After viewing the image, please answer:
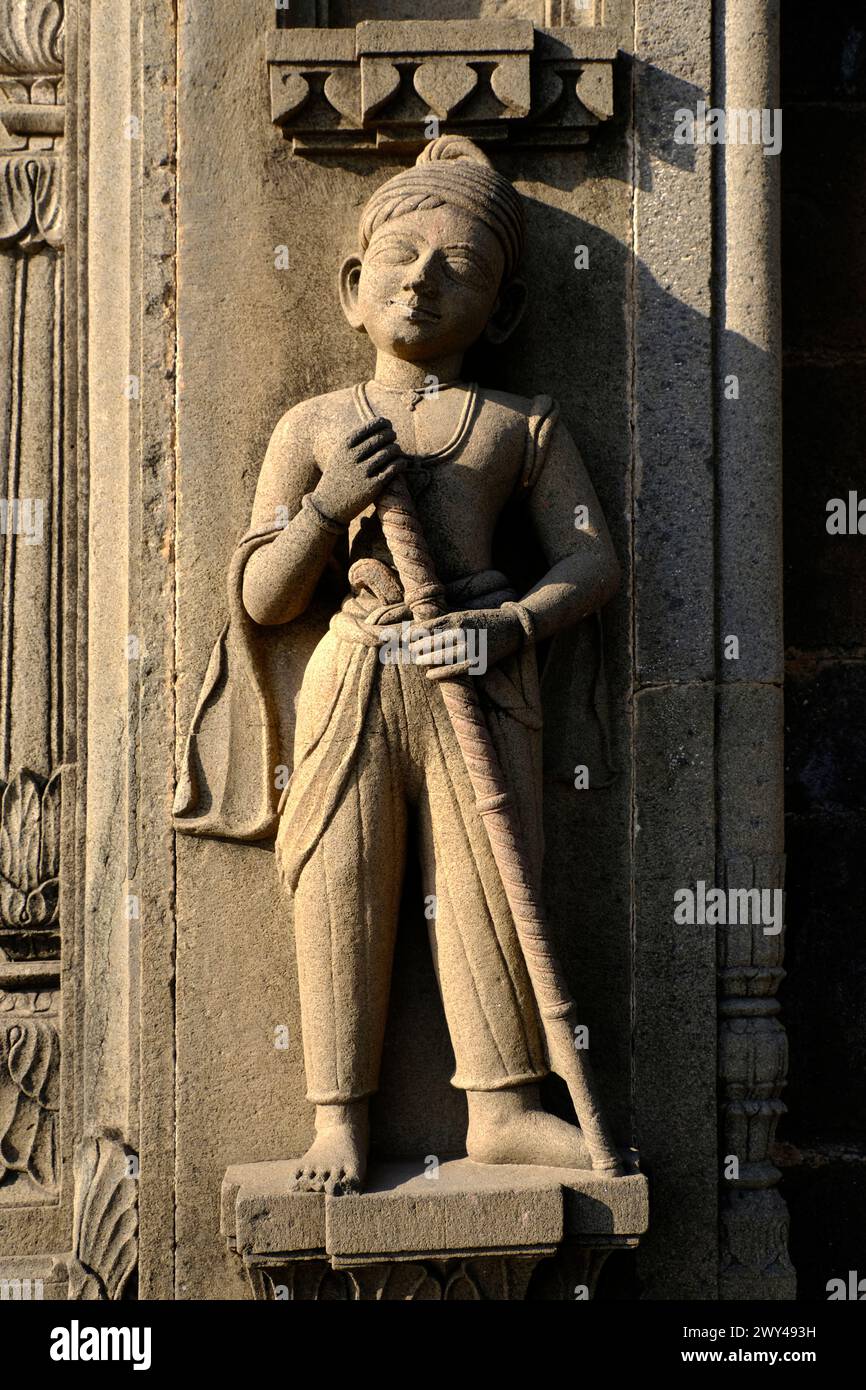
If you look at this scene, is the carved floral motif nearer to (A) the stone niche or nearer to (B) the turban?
(A) the stone niche

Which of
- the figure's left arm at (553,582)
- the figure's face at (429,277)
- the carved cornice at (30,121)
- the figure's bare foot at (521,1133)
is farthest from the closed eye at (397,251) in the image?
the figure's bare foot at (521,1133)

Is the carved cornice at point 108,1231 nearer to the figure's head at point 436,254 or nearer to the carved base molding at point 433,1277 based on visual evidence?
the carved base molding at point 433,1277

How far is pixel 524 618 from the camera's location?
181 inches

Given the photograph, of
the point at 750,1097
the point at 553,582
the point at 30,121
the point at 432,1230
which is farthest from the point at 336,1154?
the point at 30,121

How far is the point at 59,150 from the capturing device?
222 inches

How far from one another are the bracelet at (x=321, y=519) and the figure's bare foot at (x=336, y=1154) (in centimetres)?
165

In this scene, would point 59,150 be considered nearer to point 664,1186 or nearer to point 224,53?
point 224,53

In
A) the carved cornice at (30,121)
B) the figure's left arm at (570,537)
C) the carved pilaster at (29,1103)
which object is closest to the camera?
the figure's left arm at (570,537)

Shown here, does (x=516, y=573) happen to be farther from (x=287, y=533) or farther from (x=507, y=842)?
(x=507, y=842)

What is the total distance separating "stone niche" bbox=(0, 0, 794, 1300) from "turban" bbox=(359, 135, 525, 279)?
Answer: 0.20 m

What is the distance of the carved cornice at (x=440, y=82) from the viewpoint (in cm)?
493

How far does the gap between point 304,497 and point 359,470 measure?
22cm

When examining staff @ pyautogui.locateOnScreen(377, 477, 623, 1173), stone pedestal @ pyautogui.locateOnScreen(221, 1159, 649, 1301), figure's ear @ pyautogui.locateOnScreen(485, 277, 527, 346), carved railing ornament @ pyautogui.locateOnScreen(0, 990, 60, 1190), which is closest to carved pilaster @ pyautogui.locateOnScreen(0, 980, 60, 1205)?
carved railing ornament @ pyautogui.locateOnScreen(0, 990, 60, 1190)

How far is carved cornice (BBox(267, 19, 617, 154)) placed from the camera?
16.2 ft
